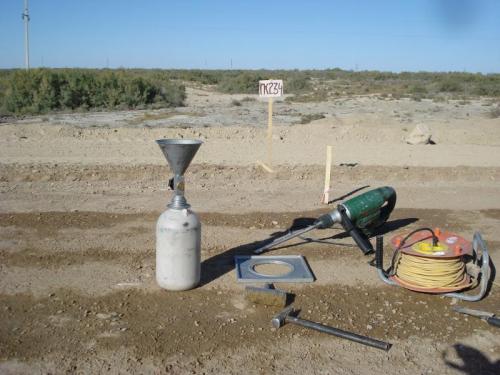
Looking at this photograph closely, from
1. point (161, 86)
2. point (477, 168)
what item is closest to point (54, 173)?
point (477, 168)

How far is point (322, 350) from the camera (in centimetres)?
435

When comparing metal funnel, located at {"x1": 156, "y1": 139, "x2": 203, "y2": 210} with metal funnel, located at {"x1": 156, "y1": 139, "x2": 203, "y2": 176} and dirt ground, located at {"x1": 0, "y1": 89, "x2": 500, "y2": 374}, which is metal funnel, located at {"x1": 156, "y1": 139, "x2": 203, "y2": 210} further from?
dirt ground, located at {"x1": 0, "y1": 89, "x2": 500, "y2": 374}

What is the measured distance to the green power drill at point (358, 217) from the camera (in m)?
6.21

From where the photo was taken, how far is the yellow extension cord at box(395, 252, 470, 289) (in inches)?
210

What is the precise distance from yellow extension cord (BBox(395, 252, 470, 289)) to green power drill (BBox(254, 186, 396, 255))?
0.82 meters

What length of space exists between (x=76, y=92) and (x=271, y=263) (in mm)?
24252

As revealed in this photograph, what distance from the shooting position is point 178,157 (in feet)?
16.5

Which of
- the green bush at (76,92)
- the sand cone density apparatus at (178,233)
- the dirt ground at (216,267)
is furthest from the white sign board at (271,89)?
the green bush at (76,92)

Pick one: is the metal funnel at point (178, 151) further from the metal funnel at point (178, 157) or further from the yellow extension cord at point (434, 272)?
the yellow extension cord at point (434, 272)

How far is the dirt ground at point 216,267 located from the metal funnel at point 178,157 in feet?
2.88

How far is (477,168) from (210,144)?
21.5 ft

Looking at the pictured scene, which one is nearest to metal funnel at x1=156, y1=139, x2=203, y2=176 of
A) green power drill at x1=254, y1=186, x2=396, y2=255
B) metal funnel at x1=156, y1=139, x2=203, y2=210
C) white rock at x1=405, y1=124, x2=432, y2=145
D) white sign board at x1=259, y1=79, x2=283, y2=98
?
metal funnel at x1=156, y1=139, x2=203, y2=210

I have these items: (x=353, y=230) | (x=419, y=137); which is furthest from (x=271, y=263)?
(x=419, y=137)

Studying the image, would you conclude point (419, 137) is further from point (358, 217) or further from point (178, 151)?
point (178, 151)
